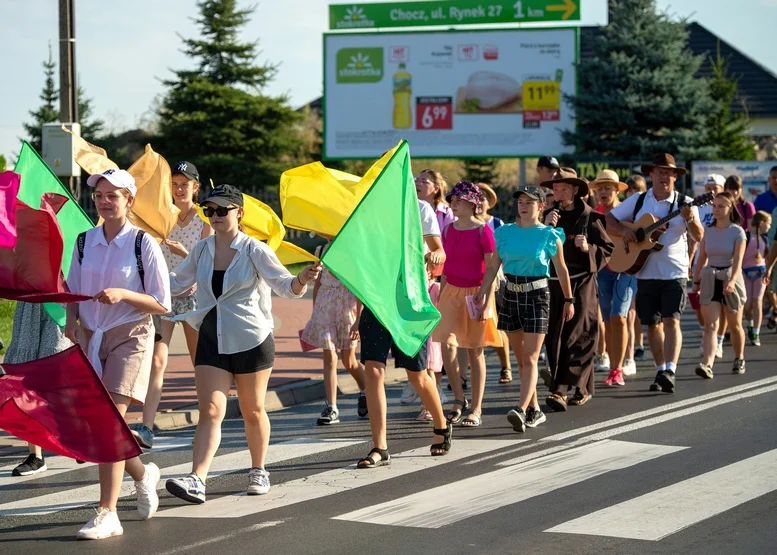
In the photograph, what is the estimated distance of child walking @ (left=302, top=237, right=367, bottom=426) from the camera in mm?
A: 9828

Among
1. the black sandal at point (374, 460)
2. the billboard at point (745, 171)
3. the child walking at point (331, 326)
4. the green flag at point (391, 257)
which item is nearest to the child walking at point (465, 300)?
the child walking at point (331, 326)

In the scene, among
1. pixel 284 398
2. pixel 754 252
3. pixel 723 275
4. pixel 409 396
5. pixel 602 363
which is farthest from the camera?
pixel 754 252

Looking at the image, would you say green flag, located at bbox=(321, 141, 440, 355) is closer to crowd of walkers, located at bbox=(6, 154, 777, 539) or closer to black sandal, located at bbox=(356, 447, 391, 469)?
crowd of walkers, located at bbox=(6, 154, 777, 539)

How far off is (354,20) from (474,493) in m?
30.5

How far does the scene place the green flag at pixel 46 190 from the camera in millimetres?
8117

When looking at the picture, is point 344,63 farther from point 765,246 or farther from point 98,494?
point 98,494

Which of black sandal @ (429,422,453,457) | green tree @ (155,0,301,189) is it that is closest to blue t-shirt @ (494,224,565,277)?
black sandal @ (429,422,453,457)

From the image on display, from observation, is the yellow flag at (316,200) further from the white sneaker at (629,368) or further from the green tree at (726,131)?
the green tree at (726,131)

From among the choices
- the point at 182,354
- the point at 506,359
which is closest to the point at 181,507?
the point at 506,359

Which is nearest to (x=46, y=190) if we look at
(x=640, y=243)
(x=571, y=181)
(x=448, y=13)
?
(x=571, y=181)

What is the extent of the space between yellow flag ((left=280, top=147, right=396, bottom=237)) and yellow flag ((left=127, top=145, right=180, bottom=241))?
1.30m

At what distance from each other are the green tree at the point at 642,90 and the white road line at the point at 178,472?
24.2 m

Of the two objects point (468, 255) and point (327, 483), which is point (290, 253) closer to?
point (327, 483)

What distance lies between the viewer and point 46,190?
838 cm
